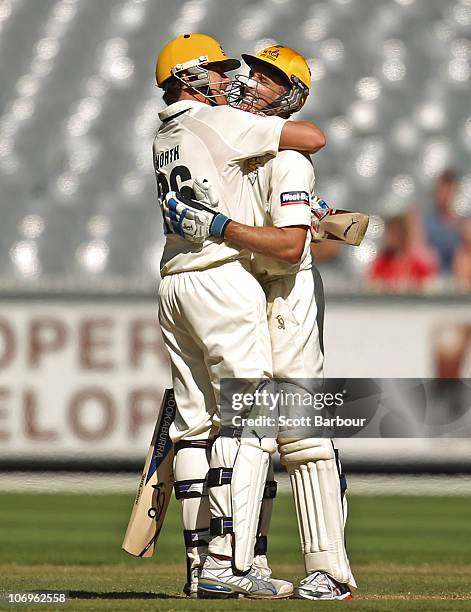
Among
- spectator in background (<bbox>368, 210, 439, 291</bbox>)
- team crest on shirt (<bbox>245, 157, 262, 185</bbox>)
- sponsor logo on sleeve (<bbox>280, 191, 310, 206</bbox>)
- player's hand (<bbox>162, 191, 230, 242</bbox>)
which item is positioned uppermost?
team crest on shirt (<bbox>245, 157, 262, 185</bbox>)

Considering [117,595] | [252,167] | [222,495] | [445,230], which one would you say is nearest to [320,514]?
[222,495]

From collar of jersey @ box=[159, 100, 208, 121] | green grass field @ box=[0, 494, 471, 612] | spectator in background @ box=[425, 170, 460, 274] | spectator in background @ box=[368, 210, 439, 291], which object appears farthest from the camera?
spectator in background @ box=[425, 170, 460, 274]

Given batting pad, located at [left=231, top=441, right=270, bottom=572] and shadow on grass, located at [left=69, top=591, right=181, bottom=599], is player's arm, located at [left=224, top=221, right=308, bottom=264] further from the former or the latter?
shadow on grass, located at [left=69, top=591, right=181, bottom=599]

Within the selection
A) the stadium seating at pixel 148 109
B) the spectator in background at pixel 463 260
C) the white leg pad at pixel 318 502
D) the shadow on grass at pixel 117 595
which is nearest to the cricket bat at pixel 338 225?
the white leg pad at pixel 318 502

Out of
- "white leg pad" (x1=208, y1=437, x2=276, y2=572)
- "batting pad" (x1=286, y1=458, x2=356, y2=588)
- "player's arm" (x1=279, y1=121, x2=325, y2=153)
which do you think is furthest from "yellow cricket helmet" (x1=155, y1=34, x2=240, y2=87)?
"batting pad" (x1=286, y1=458, x2=356, y2=588)

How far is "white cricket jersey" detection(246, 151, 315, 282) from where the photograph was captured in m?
5.02

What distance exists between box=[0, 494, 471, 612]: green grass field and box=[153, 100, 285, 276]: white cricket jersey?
118 cm

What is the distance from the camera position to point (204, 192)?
500 centimetres

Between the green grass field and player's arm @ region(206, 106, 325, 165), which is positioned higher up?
player's arm @ region(206, 106, 325, 165)

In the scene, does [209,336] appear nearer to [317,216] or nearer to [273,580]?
[317,216]

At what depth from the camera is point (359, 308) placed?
11.1 metres

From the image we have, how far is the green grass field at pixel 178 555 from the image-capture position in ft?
15.5

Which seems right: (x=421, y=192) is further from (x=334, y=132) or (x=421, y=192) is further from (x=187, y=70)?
(x=187, y=70)

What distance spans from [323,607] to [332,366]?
663 cm
